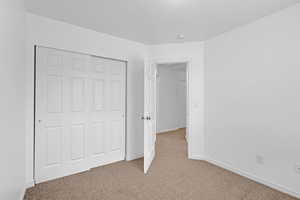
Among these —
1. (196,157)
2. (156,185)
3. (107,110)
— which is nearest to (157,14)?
(107,110)

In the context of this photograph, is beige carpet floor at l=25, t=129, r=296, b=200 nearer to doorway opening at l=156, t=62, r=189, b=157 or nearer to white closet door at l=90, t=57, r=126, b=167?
white closet door at l=90, t=57, r=126, b=167

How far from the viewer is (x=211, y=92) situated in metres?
3.17

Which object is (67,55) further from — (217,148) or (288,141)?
(288,141)

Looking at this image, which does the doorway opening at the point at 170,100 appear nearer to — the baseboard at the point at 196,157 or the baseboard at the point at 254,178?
the baseboard at the point at 196,157

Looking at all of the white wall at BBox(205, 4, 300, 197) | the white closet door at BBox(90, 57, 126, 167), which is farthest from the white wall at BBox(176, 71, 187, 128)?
the white closet door at BBox(90, 57, 126, 167)

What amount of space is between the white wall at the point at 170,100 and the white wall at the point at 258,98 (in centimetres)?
290

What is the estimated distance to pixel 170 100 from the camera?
638 cm

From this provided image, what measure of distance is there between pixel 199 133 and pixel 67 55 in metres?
2.90

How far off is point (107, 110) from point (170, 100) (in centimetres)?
373

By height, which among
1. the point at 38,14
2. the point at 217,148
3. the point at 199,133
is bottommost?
the point at 217,148

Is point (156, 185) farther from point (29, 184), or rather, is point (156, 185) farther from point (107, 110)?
point (29, 184)

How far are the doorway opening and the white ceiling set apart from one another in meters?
2.92

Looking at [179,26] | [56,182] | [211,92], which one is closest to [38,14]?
[179,26]

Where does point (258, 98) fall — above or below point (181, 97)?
below
